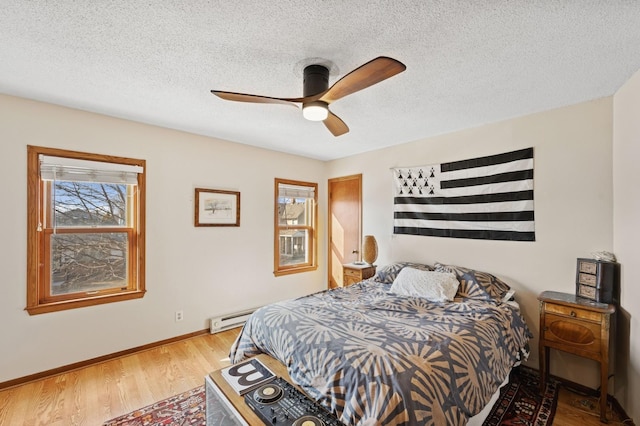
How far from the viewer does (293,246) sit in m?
4.45

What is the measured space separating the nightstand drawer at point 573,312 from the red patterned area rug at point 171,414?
107 inches

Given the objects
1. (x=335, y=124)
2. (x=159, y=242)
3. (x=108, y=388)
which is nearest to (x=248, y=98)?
(x=335, y=124)

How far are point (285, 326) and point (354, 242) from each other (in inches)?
93.9

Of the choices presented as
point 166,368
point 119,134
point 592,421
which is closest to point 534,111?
point 592,421

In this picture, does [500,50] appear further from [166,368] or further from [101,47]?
[166,368]

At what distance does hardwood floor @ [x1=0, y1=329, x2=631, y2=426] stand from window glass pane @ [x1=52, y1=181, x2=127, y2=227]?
4.45 feet

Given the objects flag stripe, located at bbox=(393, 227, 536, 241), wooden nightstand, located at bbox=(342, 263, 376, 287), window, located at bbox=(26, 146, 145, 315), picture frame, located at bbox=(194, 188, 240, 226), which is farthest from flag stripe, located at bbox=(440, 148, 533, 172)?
window, located at bbox=(26, 146, 145, 315)

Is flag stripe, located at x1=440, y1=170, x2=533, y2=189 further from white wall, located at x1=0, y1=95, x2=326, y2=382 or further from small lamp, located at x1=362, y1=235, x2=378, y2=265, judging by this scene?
white wall, located at x1=0, y1=95, x2=326, y2=382

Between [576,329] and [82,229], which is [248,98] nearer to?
[82,229]

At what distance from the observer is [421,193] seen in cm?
343

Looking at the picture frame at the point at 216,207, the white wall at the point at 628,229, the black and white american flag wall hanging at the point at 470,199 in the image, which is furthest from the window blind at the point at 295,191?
the white wall at the point at 628,229

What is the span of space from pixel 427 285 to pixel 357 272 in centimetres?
107

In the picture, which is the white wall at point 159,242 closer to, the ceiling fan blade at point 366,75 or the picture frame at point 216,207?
the picture frame at point 216,207

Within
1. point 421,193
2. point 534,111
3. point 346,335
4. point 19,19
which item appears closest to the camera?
point 19,19
